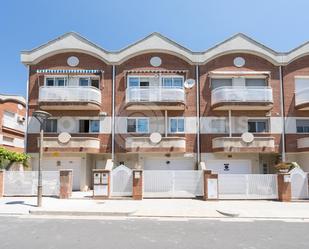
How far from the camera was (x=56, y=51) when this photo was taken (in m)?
25.4

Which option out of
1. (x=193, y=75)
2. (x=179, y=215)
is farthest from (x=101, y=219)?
(x=193, y=75)

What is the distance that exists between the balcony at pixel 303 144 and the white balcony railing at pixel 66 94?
1708 cm

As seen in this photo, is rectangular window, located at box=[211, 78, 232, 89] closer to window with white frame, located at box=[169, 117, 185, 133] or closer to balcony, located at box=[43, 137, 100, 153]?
window with white frame, located at box=[169, 117, 185, 133]

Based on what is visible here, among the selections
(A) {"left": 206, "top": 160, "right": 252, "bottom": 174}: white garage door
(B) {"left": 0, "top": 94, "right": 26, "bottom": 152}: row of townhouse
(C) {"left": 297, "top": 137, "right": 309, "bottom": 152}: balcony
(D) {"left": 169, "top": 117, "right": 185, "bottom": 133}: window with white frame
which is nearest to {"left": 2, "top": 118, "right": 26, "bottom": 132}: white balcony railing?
(B) {"left": 0, "top": 94, "right": 26, "bottom": 152}: row of townhouse

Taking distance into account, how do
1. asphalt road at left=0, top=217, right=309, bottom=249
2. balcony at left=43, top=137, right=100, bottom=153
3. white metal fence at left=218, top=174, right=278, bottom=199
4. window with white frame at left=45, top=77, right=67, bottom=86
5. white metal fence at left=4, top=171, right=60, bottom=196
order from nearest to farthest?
asphalt road at left=0, top=217, right=309, bottom=249
white metal fence at left=218, top=174, right=278, bottom=199
white metal fence at left=4, top=171, right=60, bottom=196
balcony at left=43, top=137, right=100, bottom=153
window with white frame at left=45, top=77, right=67, bottom=86

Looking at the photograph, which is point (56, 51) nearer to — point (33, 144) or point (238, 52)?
point (33, 144)

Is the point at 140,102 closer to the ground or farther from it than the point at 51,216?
farther from it

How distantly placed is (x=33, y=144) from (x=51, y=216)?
13.4m

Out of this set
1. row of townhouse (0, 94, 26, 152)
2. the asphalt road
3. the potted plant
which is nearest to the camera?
the asphalt road

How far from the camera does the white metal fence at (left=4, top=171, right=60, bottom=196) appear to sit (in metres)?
18.3

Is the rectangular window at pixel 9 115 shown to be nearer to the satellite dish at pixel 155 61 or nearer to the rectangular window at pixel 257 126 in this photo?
the satellite dish at pixel 155 61

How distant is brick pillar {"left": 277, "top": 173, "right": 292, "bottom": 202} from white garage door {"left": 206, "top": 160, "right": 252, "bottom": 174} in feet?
23.2

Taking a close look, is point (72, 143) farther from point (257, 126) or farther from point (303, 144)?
point (303, 144)

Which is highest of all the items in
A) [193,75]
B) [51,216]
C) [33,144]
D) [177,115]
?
[193,75]
